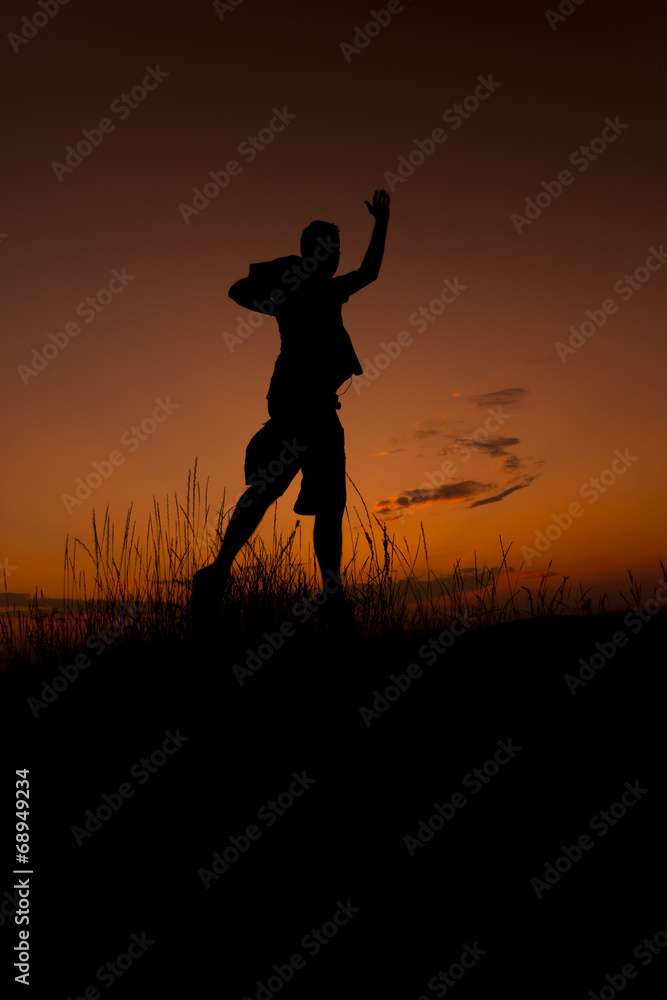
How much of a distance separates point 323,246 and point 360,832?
265 centimetres

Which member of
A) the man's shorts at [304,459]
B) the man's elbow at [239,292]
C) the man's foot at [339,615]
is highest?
the man's elbow at [239,292]

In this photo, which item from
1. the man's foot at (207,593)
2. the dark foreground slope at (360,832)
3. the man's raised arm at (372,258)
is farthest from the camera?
the man's foot at (207,593)

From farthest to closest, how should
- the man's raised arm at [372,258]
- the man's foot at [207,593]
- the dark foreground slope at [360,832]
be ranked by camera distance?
the man's foot at [207,593] < the man's raised arm at [372,258] < the dark foreground slope at [360,832]

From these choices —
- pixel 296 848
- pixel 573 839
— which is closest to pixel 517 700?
pixel 573 839

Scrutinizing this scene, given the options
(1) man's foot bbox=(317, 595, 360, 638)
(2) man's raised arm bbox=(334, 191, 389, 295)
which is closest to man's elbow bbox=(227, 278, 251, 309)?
(2) man's raised arm bbox=(334, 191, 389, 295)

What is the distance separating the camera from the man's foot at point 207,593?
10.8 ft

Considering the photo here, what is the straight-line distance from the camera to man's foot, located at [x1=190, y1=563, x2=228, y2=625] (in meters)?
3.29

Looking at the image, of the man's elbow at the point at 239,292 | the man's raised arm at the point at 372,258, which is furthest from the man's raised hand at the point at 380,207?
the man's elbow at the point at 239,292

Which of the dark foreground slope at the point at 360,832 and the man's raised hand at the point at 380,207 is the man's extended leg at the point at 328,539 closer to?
the dark foreground slope at the point at 360,832

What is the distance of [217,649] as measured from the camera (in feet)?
10.8

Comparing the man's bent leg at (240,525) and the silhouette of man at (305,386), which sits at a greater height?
the silhouette of man at (305,386)

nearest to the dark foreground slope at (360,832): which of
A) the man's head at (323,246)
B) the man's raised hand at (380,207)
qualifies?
the man's head at (323,246)

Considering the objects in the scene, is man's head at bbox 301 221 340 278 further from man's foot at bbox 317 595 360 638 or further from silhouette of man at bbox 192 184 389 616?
man's foot at bbox 317 595 360 638

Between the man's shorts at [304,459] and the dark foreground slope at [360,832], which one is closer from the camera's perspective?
the dark foreground slope at [360,832]
